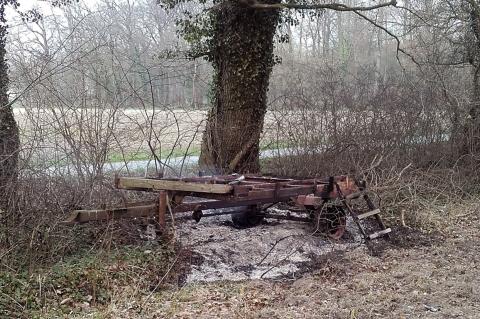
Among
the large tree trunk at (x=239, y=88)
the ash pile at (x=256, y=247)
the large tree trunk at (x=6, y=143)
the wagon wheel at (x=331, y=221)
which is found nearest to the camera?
the large tree trunk at (x=6, y=143)

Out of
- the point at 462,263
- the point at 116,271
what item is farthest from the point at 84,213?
the point at 462,263

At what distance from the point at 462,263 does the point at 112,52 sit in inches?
245

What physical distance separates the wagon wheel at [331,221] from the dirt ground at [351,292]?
Result: 554 mm

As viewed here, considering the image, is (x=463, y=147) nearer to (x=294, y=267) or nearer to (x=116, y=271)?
(x=294, y=267)

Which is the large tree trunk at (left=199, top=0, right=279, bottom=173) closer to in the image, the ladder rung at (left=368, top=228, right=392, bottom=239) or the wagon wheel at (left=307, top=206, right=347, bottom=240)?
the wagon wheel at (left=307, top=206, right=347, bottom=240)

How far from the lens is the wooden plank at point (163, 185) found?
6863 mm

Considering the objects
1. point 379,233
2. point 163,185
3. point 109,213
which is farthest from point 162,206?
point 379,233

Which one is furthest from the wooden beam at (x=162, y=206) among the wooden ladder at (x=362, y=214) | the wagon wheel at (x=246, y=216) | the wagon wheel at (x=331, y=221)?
the wooden ladder at (x=362, y=214)

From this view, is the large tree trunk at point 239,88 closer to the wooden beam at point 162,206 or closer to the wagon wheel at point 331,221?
the wagon wheel at point 331,221

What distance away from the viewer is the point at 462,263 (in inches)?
301

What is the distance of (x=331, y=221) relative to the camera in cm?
877

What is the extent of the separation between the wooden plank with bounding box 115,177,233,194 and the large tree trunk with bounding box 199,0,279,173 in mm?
3925

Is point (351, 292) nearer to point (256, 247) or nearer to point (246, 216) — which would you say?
point (256, 247)

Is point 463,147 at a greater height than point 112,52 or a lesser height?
lesser
